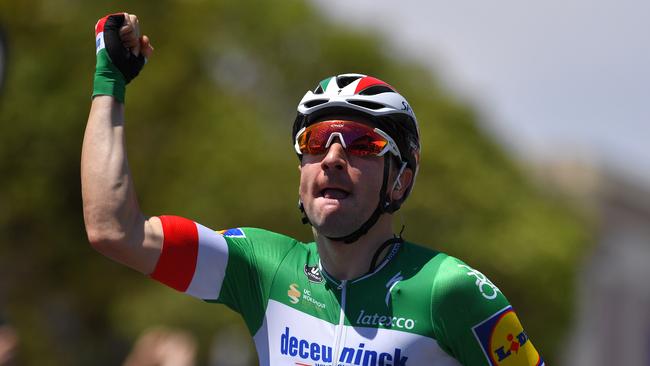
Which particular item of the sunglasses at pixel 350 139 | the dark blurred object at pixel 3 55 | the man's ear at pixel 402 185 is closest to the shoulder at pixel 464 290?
the man's ear at pixel 402 185

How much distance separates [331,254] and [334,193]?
32 cm

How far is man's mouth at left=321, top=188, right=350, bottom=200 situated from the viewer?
4.91 meters

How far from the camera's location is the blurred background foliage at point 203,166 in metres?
22.8

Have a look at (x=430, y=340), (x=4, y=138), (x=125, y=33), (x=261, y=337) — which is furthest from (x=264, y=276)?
(x=4, y=138)

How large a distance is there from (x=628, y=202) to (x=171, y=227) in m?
60.6

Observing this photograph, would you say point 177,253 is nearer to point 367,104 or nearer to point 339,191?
point 339,191

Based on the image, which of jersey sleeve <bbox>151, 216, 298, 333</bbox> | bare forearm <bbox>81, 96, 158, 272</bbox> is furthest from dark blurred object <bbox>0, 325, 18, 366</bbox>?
bare forearm <bbox>81, 96, 158, 272</bbox>

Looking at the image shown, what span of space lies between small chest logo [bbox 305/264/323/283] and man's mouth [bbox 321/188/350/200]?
1.28 feet

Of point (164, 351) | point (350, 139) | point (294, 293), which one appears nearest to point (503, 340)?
point (294, 293)

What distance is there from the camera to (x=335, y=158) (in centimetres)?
489

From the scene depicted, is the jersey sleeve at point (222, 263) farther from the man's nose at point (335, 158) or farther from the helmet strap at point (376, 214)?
the man's nose at point (335, 158)

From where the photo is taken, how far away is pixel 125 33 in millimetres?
4777

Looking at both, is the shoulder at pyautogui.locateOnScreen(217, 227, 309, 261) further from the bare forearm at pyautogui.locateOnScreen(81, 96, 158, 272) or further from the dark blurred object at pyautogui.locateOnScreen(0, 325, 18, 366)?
the dark blurred object at pyautogui.locateOnScreen(0, 325, 18, 366)

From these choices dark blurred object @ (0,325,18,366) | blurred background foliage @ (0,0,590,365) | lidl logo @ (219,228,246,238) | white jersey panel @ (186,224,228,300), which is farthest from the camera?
blurred background foliage @ (0,0,590,365)
